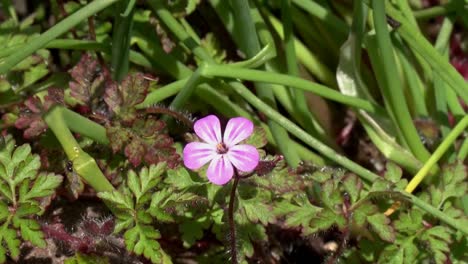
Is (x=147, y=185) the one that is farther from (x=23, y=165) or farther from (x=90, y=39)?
(x=90, y=39)

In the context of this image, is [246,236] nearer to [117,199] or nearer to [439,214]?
[117,199]

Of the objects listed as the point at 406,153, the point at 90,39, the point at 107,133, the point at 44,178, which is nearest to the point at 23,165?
the point at 44,178

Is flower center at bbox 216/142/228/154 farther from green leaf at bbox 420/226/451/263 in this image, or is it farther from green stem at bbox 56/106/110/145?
green leaf at bbox 420/226/451/263

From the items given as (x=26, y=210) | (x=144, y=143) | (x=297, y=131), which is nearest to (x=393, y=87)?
(x=297, y=131)

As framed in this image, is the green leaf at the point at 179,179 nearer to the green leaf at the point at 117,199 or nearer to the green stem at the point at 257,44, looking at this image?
the green leaf at the point at 117,199

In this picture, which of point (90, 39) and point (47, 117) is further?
point (90, 39)

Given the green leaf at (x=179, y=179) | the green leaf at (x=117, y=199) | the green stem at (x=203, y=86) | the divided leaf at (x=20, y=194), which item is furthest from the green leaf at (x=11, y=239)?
the green stem at (x=203, y=86)
